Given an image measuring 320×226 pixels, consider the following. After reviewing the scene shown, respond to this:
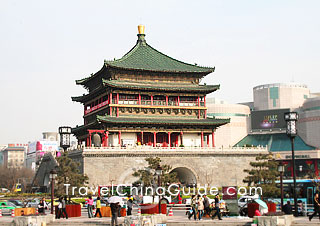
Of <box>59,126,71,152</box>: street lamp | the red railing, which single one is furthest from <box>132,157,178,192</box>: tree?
<box>59,126,71,152</box>: street lamp

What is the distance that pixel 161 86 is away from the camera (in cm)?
7150

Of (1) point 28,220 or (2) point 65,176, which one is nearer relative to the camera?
(1) point 28,220

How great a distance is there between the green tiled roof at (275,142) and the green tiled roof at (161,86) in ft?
117

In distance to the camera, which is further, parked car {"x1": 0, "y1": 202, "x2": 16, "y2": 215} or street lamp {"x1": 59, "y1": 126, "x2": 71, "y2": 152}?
parked car {"x1": 0, "y1": 202, "x2": 16, "y2": 215}

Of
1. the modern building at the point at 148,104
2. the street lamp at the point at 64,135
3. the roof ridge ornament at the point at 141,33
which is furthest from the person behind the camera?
the roof ridge ornament at the point at 141,33

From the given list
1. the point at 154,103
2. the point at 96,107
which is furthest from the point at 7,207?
the point at 96,107

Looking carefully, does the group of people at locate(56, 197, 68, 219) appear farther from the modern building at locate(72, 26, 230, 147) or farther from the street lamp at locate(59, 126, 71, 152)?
the modern building at locate(72, 26, 230, 147)

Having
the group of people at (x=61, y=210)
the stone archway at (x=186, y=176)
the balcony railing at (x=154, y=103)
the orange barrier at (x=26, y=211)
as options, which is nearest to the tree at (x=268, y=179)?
the stone archway at (x=186, y=176)

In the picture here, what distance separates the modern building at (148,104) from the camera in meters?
68.4

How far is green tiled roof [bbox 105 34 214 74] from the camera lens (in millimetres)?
71750

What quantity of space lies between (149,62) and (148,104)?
7.05m

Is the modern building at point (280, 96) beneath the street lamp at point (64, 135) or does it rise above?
above

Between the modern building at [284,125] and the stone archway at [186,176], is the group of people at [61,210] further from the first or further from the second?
the modern building at [284,125]

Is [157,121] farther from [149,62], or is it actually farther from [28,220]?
[28,220]
